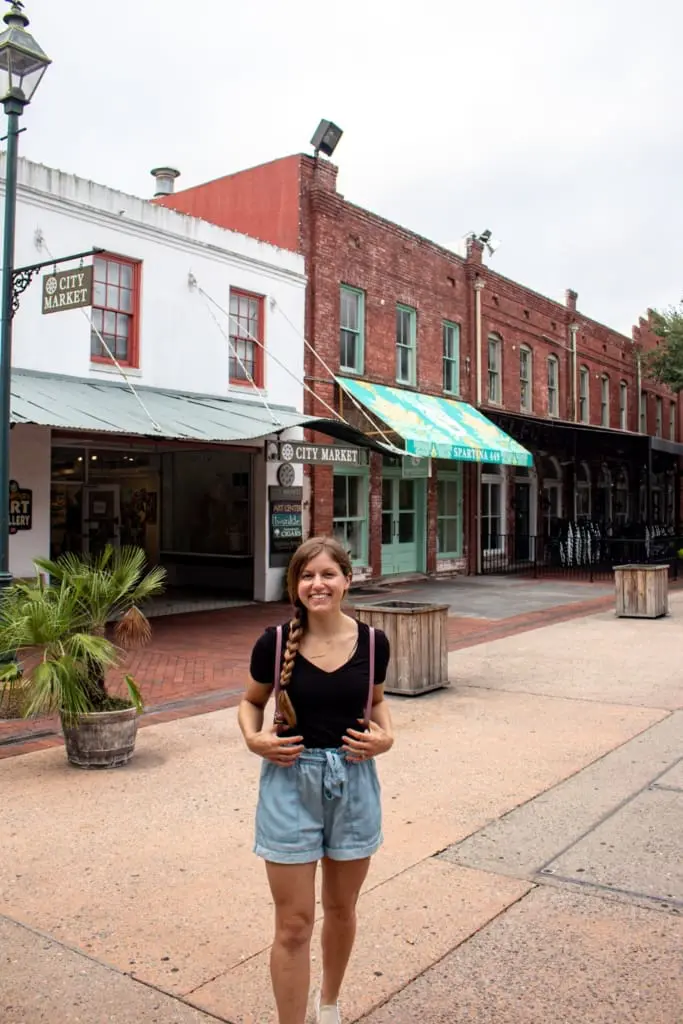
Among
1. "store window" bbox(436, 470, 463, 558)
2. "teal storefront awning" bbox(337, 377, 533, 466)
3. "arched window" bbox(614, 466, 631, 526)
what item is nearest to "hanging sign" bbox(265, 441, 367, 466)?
"teal storefront awning" bbox(337, 377, 533, 466)

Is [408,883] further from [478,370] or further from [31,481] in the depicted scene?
[478,370]

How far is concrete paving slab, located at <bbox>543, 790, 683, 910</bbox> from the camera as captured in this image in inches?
165

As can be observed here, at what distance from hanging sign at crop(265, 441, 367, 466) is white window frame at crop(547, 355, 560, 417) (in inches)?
512

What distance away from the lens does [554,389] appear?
2652cm

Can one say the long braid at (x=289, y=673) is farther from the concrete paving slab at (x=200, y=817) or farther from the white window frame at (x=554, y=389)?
the white window frame at (x=554, y=389)

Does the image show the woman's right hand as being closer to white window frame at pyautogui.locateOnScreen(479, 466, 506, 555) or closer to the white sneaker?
the white sneaker

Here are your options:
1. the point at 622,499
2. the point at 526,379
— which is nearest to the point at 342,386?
A: the point at 526,379

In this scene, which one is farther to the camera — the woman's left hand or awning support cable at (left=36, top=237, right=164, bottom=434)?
awning support cable at (left=36, top=237, right=164, bottom=434)

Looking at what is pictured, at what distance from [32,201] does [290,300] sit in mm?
5479

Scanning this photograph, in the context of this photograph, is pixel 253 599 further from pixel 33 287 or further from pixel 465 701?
pixel 465 701

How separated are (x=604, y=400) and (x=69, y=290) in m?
23.7

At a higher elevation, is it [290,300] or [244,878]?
[290,300]

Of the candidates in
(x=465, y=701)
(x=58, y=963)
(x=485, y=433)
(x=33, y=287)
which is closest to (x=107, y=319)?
(x=33, y=287)

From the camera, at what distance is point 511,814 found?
5.23 m
